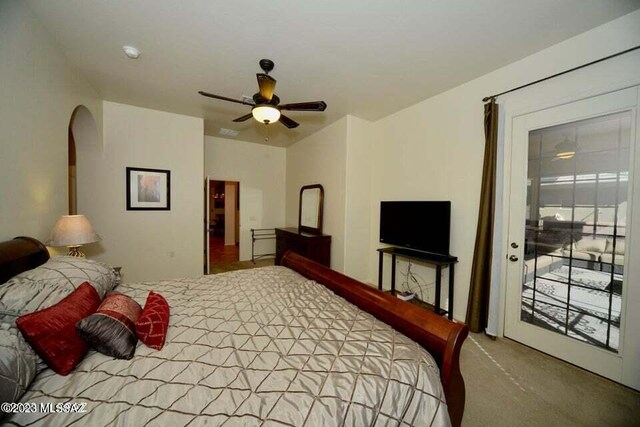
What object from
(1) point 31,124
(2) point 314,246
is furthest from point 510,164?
(1) point 31,124

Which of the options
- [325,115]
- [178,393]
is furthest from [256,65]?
[178,393]

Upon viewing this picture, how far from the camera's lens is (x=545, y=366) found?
2.09 meters

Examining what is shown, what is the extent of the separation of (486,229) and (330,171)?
264 cm

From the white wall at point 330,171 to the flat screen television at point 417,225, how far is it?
780 millimetres

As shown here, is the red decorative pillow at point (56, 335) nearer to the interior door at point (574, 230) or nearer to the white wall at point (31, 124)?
the white wall at point (31, 124)

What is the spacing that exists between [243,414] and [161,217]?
402 cm

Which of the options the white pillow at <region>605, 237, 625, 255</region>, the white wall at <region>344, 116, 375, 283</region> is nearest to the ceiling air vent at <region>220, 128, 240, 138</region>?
the white wall at <region>344, 116, 375, 283</region>

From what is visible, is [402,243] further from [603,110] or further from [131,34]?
[131,34]

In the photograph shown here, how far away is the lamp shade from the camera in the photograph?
2.17 m

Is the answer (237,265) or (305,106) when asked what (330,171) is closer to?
(305,106)

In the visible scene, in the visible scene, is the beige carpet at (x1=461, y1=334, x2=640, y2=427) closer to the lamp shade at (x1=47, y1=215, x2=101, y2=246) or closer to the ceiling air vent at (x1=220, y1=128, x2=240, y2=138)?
the lamp shade at (x1=47, y1=215, x2=101, y2=246)

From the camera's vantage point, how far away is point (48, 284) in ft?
4.41

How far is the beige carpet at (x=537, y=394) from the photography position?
1580 mm

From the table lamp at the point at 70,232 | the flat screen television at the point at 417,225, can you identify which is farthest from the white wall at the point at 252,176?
the flat screen television at the point at 417,225
